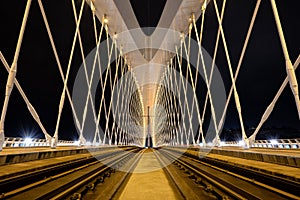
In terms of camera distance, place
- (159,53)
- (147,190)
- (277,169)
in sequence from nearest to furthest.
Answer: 1. (277,169)
2. (147,190)
3. (159,53)

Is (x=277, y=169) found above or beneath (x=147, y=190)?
above

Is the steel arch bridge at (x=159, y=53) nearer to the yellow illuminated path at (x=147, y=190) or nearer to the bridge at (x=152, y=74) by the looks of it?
the bridge at (x=152, y=74)

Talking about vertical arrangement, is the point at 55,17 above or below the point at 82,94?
above

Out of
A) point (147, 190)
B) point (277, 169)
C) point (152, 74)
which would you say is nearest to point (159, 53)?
point (152, 74)

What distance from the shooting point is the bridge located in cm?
427

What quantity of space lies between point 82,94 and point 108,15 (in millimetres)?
8067

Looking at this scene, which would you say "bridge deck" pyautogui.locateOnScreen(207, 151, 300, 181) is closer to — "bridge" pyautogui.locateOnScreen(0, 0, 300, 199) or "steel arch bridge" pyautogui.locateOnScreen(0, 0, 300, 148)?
"bridge" pyautogui.locateOnScreen(0, 0, 300, 199)

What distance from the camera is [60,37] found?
1499cm

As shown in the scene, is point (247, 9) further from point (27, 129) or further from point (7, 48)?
point (27, 129)

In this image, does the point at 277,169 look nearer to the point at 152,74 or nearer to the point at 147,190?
the point at 147,190

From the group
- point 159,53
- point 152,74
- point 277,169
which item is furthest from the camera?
point 152,74

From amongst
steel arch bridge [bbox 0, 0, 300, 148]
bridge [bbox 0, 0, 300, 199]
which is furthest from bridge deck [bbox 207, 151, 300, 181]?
steel arch bridge [bbox 0, 0, 300, 148]

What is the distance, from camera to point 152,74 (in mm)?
45375

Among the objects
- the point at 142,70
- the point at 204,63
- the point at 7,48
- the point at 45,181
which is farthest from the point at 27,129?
the point at 45,181
